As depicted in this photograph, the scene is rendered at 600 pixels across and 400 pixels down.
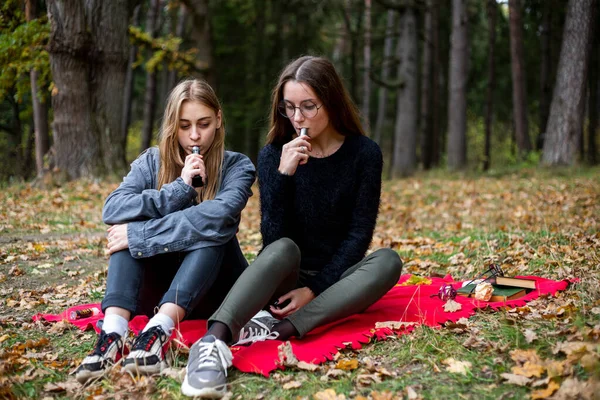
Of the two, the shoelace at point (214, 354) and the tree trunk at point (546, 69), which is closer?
the shoelace at point (214, 354)

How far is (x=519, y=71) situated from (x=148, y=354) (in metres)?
13.0

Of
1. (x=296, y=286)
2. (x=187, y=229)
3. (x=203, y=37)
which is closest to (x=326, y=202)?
(x=296, y=286)

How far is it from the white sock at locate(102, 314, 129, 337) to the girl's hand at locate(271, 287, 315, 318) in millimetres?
839

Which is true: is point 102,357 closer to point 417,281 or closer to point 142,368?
point 142,368

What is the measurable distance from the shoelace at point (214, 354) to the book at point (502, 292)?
69.8 inches

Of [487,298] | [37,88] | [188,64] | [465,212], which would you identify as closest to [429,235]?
[465,212]

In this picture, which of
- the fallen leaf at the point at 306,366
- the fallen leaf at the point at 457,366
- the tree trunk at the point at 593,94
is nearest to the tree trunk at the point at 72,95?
the fallen leaf at the point at 306,366

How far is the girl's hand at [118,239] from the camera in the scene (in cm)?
300

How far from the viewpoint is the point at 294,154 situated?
126 inches

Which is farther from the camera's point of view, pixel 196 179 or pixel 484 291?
pixel 484 291

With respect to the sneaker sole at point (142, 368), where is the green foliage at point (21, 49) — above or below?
above

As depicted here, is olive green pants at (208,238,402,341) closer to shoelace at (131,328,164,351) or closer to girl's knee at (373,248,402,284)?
girl's knee at (373,248,402,284)

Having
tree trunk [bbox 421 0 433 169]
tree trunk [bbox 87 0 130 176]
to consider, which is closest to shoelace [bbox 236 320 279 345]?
tree trunk [bbox 87 0 130 176]

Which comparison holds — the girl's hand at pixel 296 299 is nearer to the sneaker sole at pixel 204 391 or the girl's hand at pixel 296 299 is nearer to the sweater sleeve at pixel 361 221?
the sweater sleeve at pixel 361 221
